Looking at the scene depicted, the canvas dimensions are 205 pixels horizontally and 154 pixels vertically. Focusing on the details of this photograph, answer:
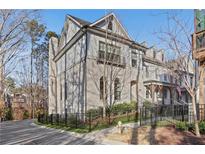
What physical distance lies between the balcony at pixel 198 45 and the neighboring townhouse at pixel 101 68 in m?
0.75

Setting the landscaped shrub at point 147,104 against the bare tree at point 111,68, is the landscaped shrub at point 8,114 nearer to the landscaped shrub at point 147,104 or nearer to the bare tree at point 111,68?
the bare tree at point 111,68

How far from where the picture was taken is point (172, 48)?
5824 millimetres

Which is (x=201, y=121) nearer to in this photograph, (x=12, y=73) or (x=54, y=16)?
(x=54, y=16)

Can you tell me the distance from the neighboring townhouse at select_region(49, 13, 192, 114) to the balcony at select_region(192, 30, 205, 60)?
2.44 ft

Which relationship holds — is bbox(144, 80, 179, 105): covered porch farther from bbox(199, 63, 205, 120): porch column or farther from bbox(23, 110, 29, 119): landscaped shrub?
bbox(23, 110, 29, 119): landscaped shrub

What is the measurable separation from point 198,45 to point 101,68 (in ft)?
8.33

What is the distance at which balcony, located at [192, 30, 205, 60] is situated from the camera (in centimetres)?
568

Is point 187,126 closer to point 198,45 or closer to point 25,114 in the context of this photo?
point 198,45

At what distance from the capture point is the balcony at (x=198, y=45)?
5684 mm

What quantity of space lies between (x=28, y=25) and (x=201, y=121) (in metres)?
4.40

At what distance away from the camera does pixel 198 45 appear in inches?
228

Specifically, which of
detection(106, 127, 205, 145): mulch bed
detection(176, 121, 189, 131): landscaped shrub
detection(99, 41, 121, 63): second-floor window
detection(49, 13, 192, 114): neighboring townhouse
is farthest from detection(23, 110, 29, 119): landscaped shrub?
detection(176, 121, 189, 131): landscaped shrub

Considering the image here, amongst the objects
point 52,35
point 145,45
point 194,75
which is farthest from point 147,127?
point 52,35

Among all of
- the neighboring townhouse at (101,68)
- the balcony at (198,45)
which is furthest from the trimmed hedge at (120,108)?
the balcony at (198,45)
